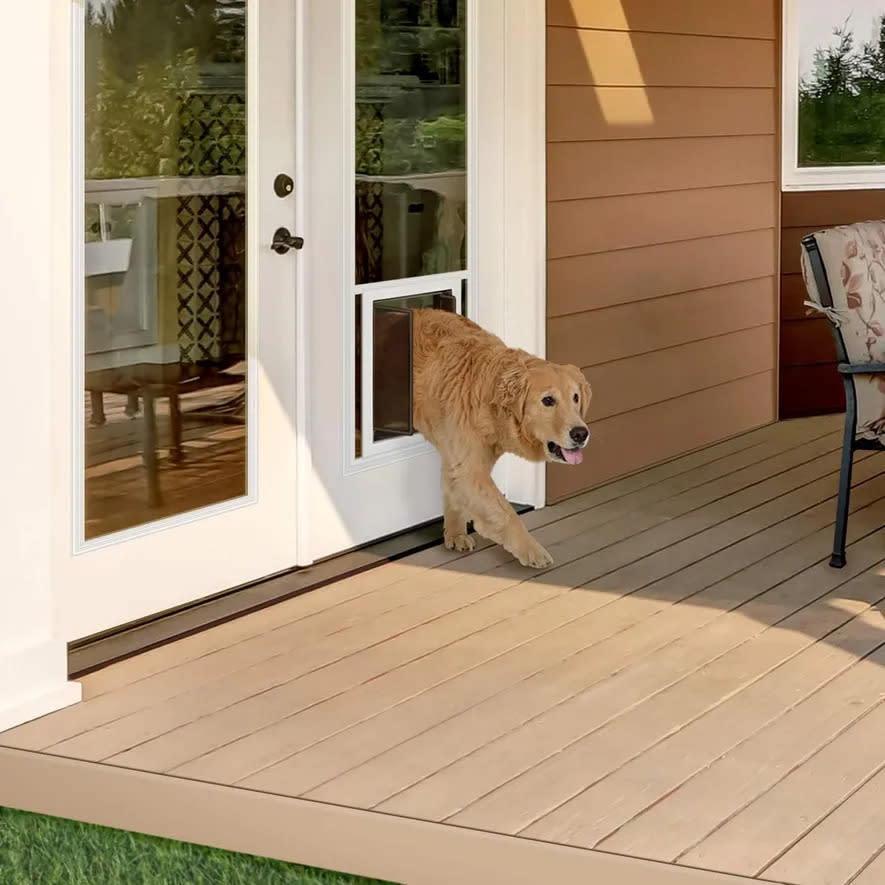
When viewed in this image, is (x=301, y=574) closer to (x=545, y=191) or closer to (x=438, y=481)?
(x=438, y=481)

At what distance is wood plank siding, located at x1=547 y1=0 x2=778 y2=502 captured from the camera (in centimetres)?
525

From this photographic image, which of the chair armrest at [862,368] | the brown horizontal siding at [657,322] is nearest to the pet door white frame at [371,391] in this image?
the brown horizontal siding at [657,322]

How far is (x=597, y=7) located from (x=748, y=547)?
6.23 feet

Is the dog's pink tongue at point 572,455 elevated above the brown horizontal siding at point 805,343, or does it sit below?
below

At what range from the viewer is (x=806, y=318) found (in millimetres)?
6793

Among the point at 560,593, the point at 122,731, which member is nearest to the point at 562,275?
the point at 560,593

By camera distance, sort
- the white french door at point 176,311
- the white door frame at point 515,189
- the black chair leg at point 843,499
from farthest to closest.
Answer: the white door frame at point 515,189
the black chair leg at point 843,499
the white french door at point 176,311

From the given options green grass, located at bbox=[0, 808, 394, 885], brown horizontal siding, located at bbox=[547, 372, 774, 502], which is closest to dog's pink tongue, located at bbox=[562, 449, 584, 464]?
brown horizontal siding, located at bbox=[547, 372, 774, 502]

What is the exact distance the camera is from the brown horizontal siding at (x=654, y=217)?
17.2ft

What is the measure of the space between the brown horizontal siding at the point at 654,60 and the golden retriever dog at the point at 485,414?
3.50 feet

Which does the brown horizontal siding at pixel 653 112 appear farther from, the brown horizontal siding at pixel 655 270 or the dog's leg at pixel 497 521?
the dog's leg at pixel 497 521

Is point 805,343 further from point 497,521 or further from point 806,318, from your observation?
point 497,521

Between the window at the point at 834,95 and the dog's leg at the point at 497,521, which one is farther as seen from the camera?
the window at the point at 834,95

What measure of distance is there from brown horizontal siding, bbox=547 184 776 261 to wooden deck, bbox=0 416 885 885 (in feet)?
3.58
